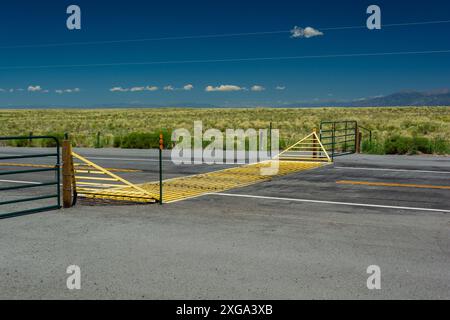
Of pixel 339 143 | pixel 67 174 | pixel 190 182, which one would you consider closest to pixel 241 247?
pixel 67 174

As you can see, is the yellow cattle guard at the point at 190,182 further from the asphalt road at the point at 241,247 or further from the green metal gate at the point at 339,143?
the green metal gate at the point at 339,143

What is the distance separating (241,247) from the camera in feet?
23.4

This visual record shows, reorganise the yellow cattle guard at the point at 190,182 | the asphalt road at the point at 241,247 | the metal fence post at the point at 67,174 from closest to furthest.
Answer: the asphalt road at the point at 241,247, the metal fence post at the point at 67,174, the yellow cattle guard at the point at 190,182

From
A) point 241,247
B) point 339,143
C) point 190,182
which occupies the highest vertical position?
point 339,143

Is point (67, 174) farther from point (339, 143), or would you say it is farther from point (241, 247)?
point (339, 143)

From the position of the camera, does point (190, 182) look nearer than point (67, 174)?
No

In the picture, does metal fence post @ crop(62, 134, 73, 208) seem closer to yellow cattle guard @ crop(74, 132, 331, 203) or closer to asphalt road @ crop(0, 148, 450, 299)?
yellow cattle guard @ crop(74, 132, 331, 203)

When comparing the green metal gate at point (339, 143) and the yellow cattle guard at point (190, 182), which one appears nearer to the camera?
the yellow cattle guard at point (190, 182)

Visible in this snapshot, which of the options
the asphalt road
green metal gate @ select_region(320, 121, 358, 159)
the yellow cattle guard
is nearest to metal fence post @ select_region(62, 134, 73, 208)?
the yellow cattle guard

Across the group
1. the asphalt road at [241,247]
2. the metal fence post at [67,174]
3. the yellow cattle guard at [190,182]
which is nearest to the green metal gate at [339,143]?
the yellow cattle guard at [190,182]

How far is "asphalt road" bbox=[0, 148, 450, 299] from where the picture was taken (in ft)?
18.0

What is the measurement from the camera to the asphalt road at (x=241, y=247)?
5477 millimetres

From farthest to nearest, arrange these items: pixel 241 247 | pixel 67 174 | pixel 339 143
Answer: pixel 339 143, pixel 67 174, pixel 241 247

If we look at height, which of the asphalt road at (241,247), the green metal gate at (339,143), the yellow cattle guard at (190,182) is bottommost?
the asphalt road at (241,247)
